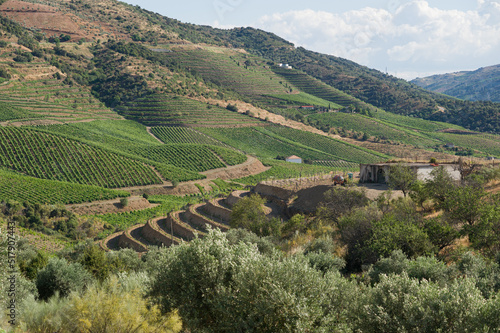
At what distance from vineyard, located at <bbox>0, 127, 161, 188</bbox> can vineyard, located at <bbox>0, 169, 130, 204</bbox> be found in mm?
5534

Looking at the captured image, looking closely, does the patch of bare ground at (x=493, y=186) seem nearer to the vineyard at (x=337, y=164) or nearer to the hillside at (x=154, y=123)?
the hillside at (x=154, y=123)

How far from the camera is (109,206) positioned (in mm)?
74062

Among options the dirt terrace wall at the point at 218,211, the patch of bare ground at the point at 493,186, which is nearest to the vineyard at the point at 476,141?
the patch of bare ground at the point at 493,186

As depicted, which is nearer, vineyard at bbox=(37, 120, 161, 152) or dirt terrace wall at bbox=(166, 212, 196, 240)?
dirt terrace wall at bbox=(166, 212, 196, 240)

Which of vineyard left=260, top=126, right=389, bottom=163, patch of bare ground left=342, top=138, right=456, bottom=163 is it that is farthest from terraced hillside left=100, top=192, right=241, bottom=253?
patch of bare ground left=342, top=138, right=456, bottom=163

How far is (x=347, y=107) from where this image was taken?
198m

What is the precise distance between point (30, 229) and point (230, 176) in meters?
→ 48.8

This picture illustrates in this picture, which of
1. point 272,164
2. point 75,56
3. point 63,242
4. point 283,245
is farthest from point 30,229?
point 75,56

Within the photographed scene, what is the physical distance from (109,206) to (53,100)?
69378 mm

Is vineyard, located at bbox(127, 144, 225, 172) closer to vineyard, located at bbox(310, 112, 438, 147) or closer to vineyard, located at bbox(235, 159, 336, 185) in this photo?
vineyard, located at bbox(235, 159, 336, 185)

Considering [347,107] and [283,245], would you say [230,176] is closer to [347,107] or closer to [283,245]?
[283,245]

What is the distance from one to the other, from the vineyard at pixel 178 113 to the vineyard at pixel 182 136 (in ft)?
15.4

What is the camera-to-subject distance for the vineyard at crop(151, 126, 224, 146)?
123062mm

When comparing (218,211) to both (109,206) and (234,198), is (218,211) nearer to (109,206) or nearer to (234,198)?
(234,198)
